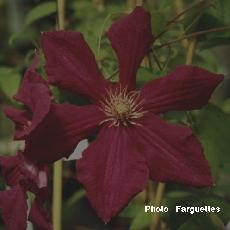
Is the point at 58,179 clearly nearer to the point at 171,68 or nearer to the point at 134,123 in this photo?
the point at 134,123

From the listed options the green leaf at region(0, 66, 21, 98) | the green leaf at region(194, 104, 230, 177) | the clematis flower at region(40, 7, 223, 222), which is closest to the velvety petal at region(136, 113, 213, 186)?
the clematis flower at region(40, 7, 223, 222)

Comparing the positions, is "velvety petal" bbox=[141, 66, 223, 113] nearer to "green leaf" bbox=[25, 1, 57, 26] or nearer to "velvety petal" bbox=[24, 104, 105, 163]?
"velvety petal" bbox=[24, 104, 105, 163]

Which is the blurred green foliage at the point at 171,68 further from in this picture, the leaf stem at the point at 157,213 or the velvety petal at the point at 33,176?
the velvety petal at the point at 33,176

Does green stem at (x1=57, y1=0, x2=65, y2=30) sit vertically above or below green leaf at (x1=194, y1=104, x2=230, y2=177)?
above

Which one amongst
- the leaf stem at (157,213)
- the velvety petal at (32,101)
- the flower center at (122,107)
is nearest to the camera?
the velvety petal at (32,101)

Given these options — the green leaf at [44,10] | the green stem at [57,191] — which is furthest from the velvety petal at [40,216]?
the green leaf at [44,10]

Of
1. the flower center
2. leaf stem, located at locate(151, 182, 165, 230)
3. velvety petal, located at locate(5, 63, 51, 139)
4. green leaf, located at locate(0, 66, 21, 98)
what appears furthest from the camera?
green leaf, located at locate(0, 66, 21, 98)
